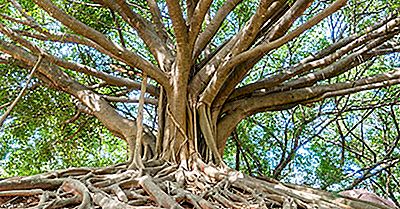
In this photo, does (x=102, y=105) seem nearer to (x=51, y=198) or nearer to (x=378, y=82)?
(x=51, y=198)

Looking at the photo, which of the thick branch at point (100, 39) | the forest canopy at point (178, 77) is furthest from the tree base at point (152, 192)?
the thick branch at point (100, 39)

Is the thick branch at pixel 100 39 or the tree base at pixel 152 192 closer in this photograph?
the tree base at pixel 152 192

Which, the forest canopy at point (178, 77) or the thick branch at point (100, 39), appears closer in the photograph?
the thick branch at point (100, 39)

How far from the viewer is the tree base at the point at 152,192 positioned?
216 cm

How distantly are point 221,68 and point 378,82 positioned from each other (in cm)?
138

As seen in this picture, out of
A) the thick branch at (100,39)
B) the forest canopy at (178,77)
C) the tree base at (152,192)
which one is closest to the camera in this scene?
the tree base at (152,192)

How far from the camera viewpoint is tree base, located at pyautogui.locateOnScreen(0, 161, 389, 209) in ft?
7.08

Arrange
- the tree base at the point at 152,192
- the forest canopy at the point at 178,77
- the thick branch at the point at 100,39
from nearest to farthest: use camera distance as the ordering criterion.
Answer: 1. the tree base at the point at 152,192
2. the thick branch at the point at 100,39
3. the forest canopy at the point at 178,77

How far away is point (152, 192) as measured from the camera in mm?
2242

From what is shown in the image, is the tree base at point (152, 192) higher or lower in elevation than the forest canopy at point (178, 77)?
lower

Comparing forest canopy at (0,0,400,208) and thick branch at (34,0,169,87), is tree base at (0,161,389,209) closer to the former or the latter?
forest canopy at (0,0,400,208)

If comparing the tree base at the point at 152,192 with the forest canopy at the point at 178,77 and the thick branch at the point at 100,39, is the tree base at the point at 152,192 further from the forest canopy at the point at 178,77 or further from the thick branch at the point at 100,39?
the thick branch at the point at 100,39

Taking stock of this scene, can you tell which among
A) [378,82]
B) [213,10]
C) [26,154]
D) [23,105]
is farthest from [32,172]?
[378,82]

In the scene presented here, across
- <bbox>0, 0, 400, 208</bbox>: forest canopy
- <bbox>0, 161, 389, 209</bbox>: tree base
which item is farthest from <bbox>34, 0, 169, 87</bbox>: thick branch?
<bbox>0, 161, 389, 209</bbox>: tree base
